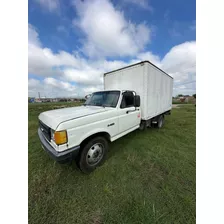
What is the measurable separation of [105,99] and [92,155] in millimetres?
1782

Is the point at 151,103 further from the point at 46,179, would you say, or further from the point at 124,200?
the point at 46,179

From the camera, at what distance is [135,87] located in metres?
4.11

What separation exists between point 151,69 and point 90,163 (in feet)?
13.1

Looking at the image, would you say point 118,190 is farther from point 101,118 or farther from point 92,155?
point 101,118

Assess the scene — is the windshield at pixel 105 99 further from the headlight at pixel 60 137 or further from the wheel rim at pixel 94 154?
the headlight at pixel 60 137

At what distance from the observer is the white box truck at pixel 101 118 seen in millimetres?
1980

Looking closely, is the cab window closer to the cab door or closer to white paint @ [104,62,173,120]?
the cab door

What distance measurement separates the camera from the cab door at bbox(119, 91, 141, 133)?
10.3ft

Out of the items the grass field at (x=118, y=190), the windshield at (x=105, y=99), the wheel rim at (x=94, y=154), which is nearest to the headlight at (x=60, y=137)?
the wheel rim at (x=94, y=154)

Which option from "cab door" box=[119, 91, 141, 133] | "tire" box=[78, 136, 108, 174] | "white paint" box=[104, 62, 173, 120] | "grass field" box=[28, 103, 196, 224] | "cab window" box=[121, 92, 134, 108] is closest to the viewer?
"grass field" box=[28, 103, 196, 224]

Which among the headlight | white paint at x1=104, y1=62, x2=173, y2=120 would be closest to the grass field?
the headlight

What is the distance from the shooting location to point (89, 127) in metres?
2.28

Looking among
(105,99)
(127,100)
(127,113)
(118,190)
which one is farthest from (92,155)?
(127,100)
